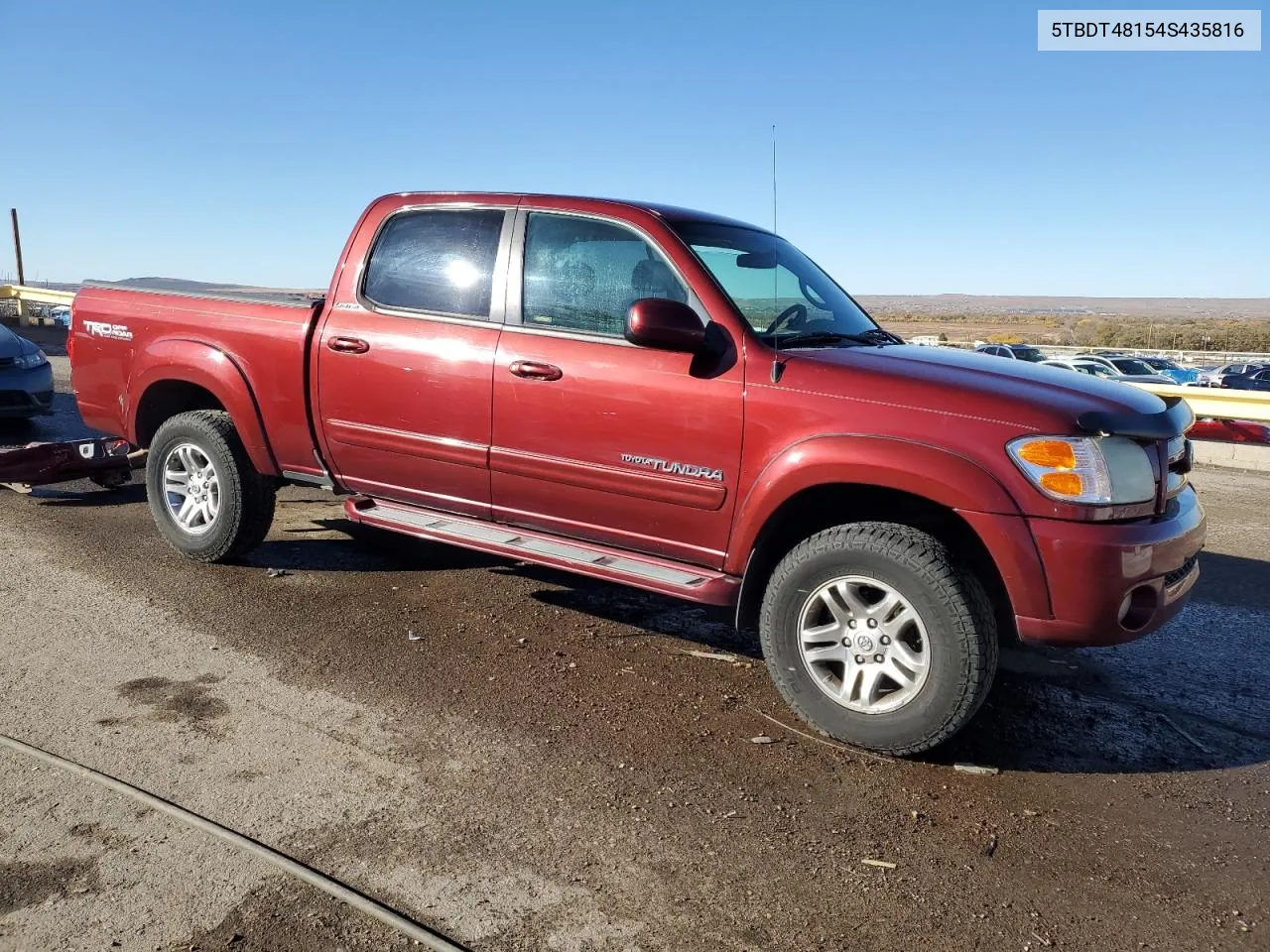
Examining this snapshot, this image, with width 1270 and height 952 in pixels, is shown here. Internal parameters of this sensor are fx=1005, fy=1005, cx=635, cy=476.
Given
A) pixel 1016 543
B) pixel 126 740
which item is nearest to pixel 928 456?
pixel 1016 543

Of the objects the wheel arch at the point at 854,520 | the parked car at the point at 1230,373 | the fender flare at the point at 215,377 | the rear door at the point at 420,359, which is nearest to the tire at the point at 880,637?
the wheel arch at the point at 854,520

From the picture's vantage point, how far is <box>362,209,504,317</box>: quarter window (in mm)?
4633

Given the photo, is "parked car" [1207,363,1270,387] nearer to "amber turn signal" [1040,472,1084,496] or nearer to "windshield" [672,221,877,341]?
"windshield" [672,221,877,341]

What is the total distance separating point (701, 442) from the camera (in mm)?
3896

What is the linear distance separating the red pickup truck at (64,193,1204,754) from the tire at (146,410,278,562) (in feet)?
0.06

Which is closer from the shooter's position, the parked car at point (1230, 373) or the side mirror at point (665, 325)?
the side mirror at point (665, 325)

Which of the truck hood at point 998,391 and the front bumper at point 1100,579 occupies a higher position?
the truck hood at point 998,391

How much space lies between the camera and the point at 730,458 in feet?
12.6

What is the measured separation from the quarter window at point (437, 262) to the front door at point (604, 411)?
0.20 meters

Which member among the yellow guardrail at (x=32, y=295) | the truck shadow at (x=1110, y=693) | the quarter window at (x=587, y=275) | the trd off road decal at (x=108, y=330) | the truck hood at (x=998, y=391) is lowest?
the truck shadow at (x=1110, y=693)

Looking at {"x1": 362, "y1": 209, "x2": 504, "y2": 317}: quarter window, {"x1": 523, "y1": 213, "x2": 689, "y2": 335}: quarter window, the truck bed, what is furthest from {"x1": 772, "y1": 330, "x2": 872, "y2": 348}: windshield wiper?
the truck bed

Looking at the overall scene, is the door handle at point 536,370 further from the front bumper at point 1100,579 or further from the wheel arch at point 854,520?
the front bumper at point 1100,579

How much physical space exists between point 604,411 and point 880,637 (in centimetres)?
140

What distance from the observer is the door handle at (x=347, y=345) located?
4785mm
